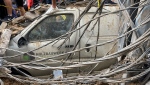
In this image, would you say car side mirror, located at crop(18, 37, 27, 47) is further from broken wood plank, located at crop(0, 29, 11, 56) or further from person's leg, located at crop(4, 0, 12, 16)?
person's leg, located at crop(4, 0, 12, 16)

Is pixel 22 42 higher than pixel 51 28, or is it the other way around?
pixel 51 28

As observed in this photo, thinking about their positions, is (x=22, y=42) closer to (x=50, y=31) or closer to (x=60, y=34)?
(x=50, y=31)

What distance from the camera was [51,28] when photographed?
716cm

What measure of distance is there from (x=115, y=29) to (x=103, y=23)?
0.31 metres

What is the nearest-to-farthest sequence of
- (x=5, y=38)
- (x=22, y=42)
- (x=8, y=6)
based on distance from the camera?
1. (x=5, y=38)
2. (x=22, y=42)
3. (x=8, y=6)

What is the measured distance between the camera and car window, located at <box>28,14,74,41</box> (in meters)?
7.15

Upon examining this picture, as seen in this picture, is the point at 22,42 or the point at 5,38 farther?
the point at 22,42

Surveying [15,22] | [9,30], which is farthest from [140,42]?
[15,22]

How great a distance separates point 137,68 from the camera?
12.2 feet


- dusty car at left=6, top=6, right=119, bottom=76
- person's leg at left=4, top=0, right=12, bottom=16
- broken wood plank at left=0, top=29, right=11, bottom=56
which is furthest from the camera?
person's leg at left=4, top=0, right=12, bottom=16

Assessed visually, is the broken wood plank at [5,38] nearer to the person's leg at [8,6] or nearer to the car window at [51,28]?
the car window at [51,28]

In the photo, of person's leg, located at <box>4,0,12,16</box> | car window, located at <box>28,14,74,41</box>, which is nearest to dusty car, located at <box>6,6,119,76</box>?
car window, located at <box>28,14,74,41</box>

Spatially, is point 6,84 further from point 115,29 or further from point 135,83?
point 135,83

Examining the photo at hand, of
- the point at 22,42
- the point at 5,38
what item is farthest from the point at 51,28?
the point at 5,38
